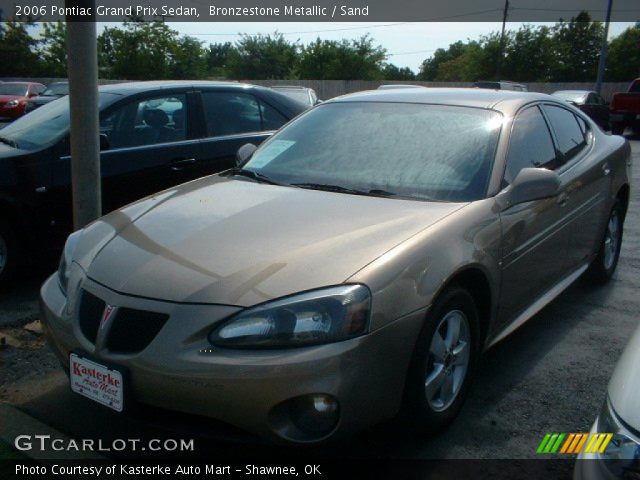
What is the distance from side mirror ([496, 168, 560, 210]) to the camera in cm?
341

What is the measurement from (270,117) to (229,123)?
0.50 metres

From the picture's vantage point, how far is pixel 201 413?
97.4 inches

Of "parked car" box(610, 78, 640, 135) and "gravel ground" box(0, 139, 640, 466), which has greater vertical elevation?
"parked car" box(610, 78, 640, 135)

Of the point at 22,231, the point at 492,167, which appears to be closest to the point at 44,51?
the point at 22,231

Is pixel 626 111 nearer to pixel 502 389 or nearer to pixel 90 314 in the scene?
pixel 502 389

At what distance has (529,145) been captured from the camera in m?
3.92

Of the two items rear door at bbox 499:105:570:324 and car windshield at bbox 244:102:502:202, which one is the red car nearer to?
car windshield at bbox 244:102:502:202

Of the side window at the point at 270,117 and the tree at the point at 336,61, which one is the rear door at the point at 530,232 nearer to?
the side window at the point at 270,117

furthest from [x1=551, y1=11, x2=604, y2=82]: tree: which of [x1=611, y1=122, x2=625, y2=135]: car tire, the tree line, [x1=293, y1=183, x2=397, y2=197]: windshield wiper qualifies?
[x1=293, y1=183, x2=397, y2=197]: windshield wiper

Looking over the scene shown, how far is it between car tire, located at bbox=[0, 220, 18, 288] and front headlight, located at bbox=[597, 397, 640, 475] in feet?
14.3

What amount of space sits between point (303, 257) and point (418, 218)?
0.63m

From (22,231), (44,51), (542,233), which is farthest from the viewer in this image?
(44,51)

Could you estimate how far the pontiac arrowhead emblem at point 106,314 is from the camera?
263 centimetres

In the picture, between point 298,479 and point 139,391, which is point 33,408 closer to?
point 139,391
